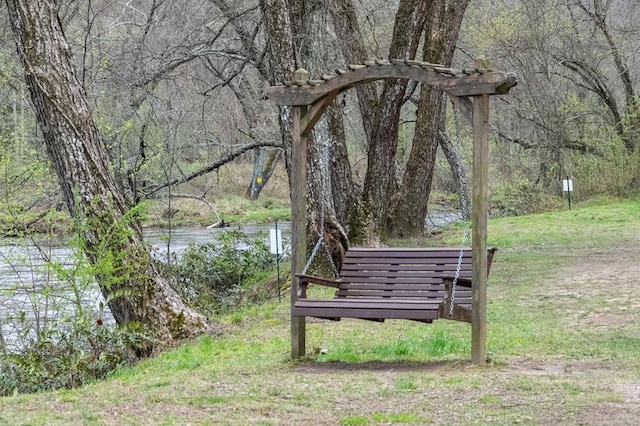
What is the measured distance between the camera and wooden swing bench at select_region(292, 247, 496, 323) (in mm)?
7445

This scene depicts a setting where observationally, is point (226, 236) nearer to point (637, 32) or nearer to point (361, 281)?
point (361, 281)

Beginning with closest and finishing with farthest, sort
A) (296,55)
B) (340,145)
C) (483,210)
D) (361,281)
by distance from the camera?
(483,210) < (361,281) < (296,55) < (340,145)

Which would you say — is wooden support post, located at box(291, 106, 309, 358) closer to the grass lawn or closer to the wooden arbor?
the wooden arbor

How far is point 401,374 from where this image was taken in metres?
7.22

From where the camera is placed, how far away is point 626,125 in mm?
28750

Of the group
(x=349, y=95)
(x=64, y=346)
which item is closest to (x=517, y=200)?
(x=349, y=95)

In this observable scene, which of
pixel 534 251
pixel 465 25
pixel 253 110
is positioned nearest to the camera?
pixel 534 251

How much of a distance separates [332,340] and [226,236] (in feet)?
27.2

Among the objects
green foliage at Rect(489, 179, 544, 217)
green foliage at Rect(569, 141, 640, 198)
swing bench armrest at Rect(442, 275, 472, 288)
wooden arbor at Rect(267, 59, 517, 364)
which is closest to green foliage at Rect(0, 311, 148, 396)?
wooden arbor at Rect(267, 59, 517, 364)

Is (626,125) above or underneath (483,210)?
above

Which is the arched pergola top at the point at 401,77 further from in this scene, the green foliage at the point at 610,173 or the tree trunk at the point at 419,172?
the green foliage at the point at 610,173

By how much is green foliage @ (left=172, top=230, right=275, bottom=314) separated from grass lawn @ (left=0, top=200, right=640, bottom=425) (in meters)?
2.80

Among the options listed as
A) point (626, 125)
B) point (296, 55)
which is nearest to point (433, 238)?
point (296, 55)

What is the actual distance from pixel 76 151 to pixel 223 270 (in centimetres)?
676
